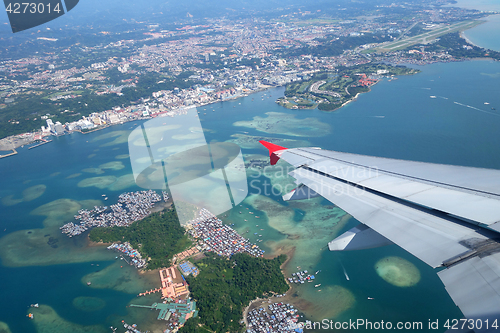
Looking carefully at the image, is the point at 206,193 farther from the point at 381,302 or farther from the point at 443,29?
the point at 443,29

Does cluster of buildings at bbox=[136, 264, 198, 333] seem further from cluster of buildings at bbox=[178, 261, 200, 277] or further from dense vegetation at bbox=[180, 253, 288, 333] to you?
dense vegetation at bbox=[180, 253, 288, 333]

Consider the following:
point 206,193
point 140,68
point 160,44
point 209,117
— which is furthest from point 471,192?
point 160,44

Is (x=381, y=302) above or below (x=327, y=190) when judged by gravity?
below

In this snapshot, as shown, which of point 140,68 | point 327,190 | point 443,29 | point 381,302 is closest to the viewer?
point 327,190

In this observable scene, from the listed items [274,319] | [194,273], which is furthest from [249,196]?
[274,319]

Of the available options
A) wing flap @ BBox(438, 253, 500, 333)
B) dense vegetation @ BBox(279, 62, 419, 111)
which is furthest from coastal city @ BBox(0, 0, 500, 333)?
dense vegetation @ BBox(279, 62, 419, 111)
